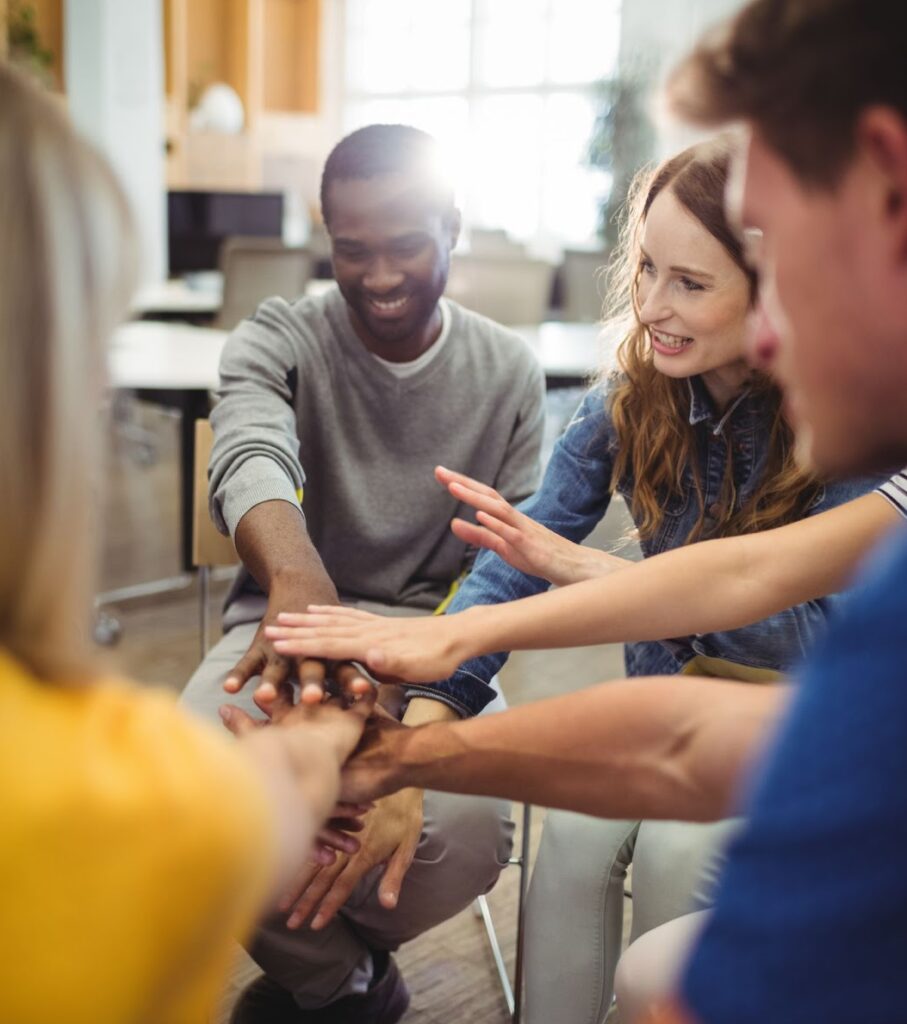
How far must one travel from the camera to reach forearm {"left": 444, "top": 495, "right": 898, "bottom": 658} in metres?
1.32

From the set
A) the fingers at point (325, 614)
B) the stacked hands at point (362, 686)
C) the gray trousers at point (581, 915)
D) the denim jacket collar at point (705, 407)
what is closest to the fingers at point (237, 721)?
the stacked hands at point (362, 686)

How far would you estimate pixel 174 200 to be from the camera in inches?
260

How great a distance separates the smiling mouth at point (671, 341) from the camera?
59.1 inches

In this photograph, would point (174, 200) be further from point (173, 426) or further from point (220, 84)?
point (220, 84)

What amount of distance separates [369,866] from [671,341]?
766 mm

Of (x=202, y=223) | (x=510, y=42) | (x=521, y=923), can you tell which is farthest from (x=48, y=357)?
(x=510, y=42)

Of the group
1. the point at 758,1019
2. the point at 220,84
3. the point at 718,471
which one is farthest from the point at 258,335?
the point at 220,84

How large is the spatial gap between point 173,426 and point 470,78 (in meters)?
6.44

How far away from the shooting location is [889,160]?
600 millimetres

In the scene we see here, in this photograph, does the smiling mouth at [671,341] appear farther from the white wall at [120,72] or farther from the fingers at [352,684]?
the white wall at [120,72]

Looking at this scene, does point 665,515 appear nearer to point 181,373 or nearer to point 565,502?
point 565,502

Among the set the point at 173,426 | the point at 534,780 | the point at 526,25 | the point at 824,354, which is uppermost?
the point at 526,25

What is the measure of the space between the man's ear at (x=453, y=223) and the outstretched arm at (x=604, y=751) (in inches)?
39.0

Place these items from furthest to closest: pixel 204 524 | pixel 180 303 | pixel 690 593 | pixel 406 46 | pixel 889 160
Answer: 1. pixel 406 46
2. pixel 180 303
3. pixel 204 524
4. pixel 690 593
5. pixel 889 160
